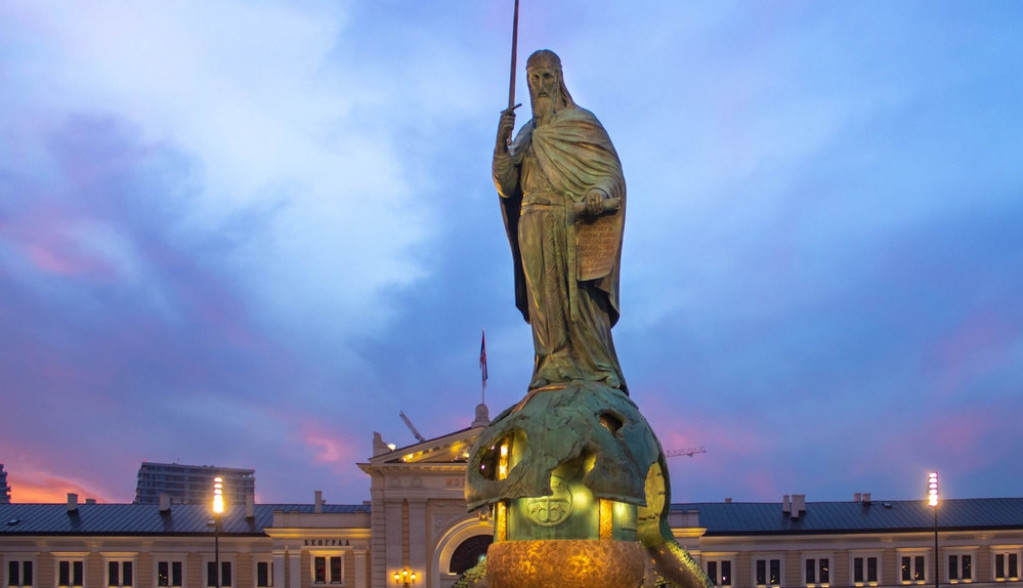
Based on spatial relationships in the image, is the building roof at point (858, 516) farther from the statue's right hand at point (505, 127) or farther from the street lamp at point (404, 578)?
the statue's right hand at point (505, 127)

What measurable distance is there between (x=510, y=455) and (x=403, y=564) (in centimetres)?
4937

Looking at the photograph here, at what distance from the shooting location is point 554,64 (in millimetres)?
12328

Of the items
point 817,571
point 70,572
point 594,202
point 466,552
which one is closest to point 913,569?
point 817,571

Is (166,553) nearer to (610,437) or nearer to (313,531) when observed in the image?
(313,531)

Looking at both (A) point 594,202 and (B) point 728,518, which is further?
(B) point 728,518

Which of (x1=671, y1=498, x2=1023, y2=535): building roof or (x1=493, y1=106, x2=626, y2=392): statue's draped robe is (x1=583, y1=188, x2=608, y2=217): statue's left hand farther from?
(x1=671, y1=498, x2=1023, y2=535): building roof

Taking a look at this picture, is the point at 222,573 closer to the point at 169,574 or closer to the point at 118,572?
the point at 169,574

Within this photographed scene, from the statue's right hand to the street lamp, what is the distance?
48.9 m

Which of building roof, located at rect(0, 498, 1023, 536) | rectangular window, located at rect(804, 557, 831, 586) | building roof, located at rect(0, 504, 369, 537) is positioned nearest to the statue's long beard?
building roof, located at rect(0, 498, 1023, 536)

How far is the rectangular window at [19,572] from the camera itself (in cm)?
6031

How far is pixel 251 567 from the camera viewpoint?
6094 centimetres

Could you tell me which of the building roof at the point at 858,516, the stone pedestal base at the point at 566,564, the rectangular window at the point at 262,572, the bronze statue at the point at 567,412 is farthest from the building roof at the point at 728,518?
the stone pedestal base at the point at 566,564

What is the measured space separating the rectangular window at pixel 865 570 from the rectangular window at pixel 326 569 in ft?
87.5

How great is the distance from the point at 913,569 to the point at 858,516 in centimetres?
375
